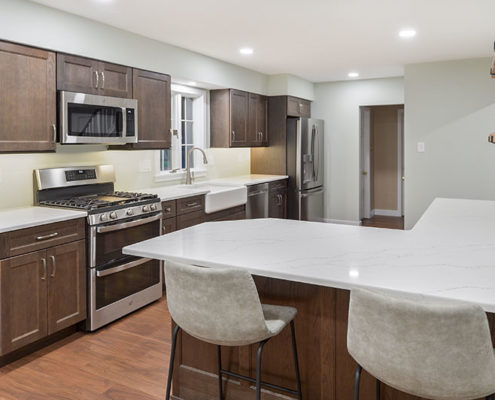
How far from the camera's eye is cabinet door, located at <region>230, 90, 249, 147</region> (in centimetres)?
555

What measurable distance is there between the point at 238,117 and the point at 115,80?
2127 mm

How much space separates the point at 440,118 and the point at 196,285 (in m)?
4.70

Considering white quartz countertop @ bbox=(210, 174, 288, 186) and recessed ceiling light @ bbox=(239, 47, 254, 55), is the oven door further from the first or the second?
recessed ceiling light @ bbox=(239, 47, 254, 55)

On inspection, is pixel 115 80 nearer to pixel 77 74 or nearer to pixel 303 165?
pixel 77 74

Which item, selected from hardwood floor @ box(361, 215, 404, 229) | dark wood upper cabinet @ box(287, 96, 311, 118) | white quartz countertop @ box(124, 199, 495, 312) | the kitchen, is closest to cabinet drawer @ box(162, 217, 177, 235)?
the kitchen

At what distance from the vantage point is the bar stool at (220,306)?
168cm

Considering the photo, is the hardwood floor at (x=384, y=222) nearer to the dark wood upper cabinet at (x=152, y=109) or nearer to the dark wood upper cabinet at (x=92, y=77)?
the dark wood upper cabinet at (x=152, y=109)

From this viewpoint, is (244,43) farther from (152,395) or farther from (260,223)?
(152,395)

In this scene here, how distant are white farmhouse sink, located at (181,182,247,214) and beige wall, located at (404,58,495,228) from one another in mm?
2189

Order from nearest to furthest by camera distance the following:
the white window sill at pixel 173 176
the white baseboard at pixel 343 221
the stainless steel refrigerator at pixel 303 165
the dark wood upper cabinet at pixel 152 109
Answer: the dark wood upper cabinet at pixel 152 109
the white window sill at pixel 173 176
the stainless steel refrigerator at pixel 303 165
the white baseboard at pixel 343 221

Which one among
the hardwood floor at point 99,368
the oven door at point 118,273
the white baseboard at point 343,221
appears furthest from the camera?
the white baseboard at point 343,221

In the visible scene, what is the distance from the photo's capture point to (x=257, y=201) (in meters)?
5.55

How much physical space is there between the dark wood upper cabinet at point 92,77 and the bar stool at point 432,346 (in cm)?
278

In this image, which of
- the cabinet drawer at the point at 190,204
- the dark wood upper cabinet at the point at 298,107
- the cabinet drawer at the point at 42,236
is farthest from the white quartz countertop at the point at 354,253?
the dark wood upper cabinet at the point at 298,107
